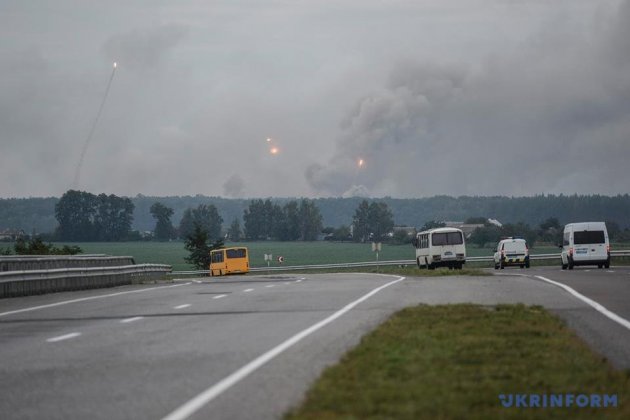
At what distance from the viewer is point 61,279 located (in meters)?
32.5

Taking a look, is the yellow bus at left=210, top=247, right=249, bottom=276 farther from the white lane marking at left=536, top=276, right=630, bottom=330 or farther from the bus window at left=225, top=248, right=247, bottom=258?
the white lane marking at left=536, top=276, right=630, bottom=330

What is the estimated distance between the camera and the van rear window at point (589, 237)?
57.7m

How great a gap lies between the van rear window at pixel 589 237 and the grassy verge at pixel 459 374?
43.4 meters

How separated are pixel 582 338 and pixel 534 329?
0.84 m

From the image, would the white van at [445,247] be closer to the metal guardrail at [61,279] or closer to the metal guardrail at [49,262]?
the metal guardrail at [61,279]

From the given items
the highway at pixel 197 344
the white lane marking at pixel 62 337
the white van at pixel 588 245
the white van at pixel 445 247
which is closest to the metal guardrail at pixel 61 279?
the highway at pixel 197 344

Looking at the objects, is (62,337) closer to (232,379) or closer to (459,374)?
(232,379)

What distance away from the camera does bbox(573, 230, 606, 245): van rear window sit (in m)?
57.7

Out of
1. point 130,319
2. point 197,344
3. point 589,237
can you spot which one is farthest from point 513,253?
point 197,344

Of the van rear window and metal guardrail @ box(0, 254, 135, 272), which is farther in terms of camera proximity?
the van rear window

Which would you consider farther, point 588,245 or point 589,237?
point 589,237

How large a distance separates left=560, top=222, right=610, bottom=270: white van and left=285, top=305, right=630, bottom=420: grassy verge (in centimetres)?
4314

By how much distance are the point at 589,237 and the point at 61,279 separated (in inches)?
1307

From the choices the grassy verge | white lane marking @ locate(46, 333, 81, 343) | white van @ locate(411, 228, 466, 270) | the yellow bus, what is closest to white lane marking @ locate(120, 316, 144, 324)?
white lane marking @ locate(46, 333, 81, 343)
